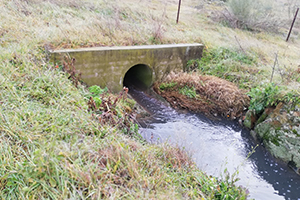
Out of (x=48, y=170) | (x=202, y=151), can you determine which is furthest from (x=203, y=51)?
(x=48, y=170)

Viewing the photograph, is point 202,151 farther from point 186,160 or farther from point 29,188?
point 29,188

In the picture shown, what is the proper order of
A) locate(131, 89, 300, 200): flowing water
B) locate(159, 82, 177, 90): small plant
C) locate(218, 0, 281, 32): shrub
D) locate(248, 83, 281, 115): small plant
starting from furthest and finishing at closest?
locate(218, 0, 281, 32): shrub
locate(159, 82, 177, 90): small plant
locate(248, 83, 281, 115): small plant
locate(131, 89, 300, 200): flowing water

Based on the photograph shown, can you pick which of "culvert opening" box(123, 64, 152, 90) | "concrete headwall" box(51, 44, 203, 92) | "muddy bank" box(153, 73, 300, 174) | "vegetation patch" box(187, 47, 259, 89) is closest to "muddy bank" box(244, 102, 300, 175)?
"muddy bank" box(153, 73, 300, 174)

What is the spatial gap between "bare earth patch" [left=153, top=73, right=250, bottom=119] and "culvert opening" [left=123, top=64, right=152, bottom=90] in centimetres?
41

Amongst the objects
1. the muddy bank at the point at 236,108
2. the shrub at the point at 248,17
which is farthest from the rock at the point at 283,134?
the shrub at the point at 248,17

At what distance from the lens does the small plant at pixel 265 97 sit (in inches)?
216

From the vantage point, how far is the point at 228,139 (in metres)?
5.50

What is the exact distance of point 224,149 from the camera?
16.6 ft

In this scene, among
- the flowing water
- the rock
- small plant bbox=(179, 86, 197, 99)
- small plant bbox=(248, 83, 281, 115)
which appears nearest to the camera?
the flowing water

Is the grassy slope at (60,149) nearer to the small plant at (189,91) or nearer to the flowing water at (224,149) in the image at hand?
the flowing water at (224,149)

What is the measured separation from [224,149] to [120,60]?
3.90 m

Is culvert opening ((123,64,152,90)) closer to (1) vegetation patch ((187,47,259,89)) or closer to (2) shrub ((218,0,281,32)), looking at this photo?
(1) vegetation patch ((187,47,259,89))

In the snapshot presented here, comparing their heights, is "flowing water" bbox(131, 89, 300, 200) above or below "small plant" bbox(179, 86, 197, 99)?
below

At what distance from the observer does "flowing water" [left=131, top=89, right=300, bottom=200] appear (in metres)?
4.12
